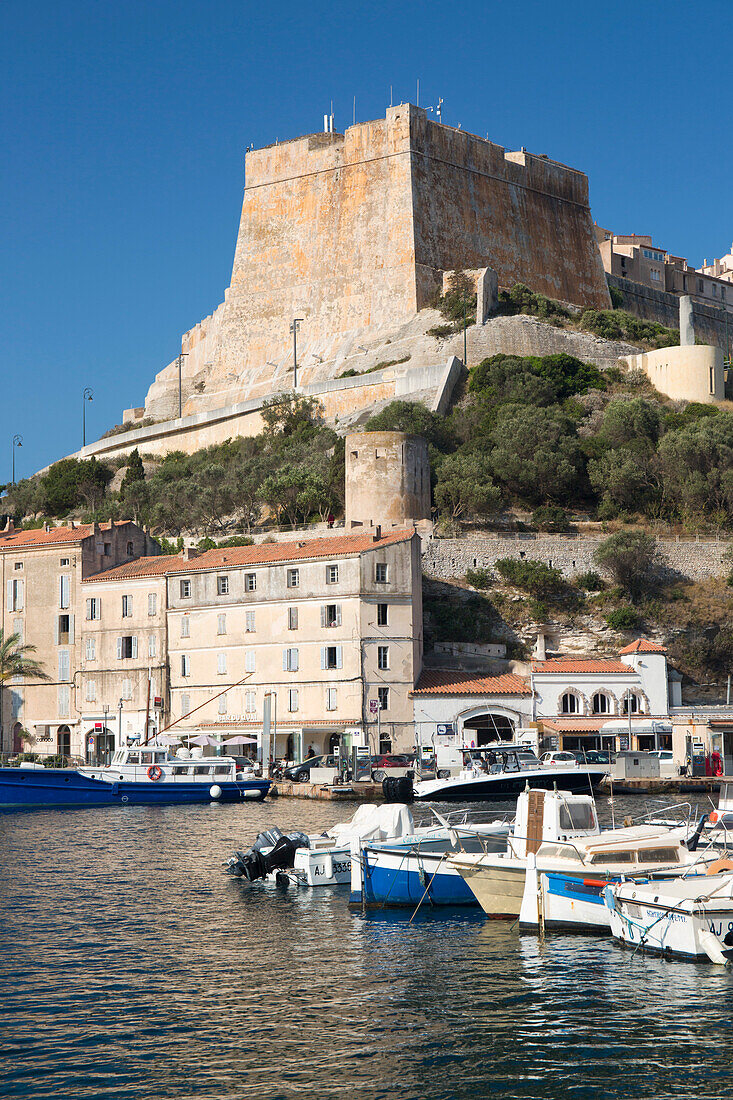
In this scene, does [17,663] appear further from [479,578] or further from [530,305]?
[530,305]

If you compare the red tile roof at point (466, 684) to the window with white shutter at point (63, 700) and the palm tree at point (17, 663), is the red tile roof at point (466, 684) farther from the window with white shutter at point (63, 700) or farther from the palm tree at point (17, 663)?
the palm tree at point (17, 663)

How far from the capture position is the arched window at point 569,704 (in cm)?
5288

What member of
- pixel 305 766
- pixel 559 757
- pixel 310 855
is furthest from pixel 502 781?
pixel 310 855

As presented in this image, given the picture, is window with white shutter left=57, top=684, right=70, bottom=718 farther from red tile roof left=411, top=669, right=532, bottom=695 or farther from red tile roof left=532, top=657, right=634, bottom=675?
red tile roof left=532, top=657, right=634, bottom=675

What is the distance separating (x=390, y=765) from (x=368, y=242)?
145 feet

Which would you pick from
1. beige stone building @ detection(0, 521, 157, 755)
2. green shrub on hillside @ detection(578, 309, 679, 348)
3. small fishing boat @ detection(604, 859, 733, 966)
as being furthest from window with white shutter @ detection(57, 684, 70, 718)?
green shrub on hillside @ detection(578, 309, 679, 348)

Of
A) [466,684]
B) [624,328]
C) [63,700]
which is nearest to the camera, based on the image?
[466,684]

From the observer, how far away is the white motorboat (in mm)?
21969

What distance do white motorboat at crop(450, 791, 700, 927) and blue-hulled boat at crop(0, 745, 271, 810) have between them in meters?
22.0

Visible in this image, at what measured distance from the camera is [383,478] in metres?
62.0

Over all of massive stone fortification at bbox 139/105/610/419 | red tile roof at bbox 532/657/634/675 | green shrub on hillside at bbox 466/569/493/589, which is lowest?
red tile roof at bbox 532/657/634/675

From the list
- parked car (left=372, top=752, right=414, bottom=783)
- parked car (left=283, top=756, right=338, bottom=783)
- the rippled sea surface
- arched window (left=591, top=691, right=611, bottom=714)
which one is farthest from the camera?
arched window (left=591, top=691, right=611, bottom=714)

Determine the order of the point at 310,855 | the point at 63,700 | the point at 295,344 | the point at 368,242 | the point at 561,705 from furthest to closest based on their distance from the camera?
the point at 295,344 < the point at 368,242 < the point at 63,700 < the point at 561,705 < the point at 310,855

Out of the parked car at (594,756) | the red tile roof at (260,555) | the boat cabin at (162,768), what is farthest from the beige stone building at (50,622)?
the parked car at (594,756)
